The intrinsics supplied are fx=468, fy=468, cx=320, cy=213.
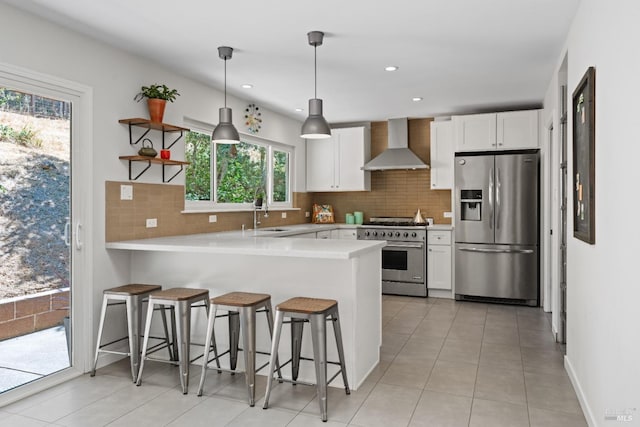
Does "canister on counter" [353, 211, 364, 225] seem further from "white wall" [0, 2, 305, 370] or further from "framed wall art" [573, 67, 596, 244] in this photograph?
"framed wall art" [573, 67, 596, 244]


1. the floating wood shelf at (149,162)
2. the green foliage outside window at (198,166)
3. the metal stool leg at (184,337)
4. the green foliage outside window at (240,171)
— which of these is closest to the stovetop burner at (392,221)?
the green foliage outside window at (240,171)

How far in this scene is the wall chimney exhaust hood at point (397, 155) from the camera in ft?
20.2

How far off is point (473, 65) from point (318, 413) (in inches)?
123

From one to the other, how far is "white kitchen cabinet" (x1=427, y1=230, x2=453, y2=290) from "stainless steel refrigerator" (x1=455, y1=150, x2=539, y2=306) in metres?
0.13

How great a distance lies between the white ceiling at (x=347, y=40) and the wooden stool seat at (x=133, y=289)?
1.81 m

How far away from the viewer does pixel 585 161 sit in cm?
254

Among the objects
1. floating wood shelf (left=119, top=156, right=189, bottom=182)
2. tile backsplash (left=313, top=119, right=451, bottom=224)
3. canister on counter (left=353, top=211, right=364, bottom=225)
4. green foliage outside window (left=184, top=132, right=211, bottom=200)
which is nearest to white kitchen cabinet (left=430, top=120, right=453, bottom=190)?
tile backsplash (left=313, top=119, right=451, bottom=224)

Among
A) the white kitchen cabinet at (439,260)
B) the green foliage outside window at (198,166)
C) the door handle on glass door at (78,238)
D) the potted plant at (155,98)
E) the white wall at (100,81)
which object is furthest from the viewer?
the white kitchen cabinet at (439,260)

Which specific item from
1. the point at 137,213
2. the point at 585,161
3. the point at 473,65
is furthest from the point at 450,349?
the point at 137,213

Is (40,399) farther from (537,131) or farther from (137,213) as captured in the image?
(537,131)

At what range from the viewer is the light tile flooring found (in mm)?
2572

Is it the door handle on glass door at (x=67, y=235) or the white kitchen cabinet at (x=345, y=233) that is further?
the white kitchen cabinet at (x=345, y=233)

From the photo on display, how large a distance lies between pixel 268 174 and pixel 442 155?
230 centimetres

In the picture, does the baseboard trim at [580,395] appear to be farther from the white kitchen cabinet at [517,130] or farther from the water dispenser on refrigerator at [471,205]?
the white kitchen cabinet at [517,130]
